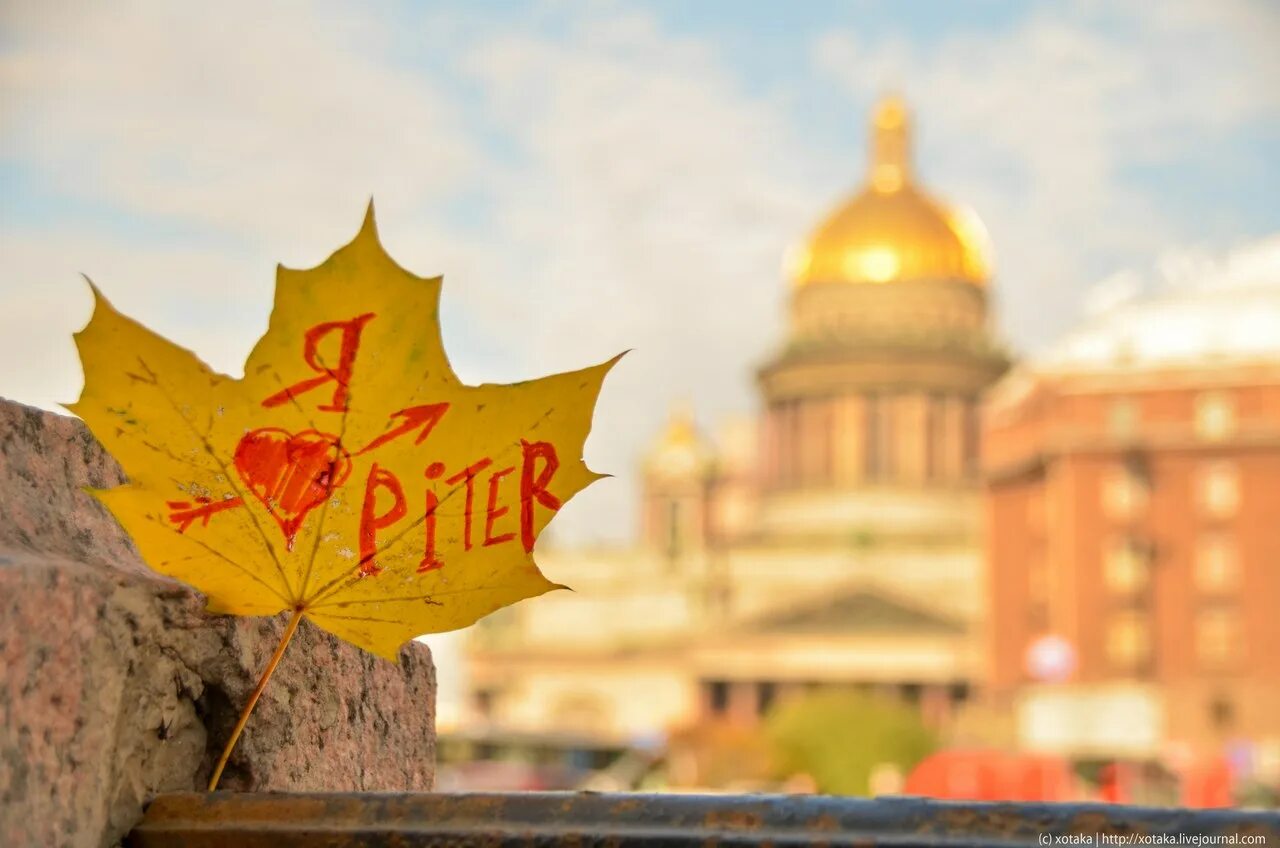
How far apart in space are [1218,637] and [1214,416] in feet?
18.7

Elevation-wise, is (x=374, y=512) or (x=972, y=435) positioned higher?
(x=972, y=435)

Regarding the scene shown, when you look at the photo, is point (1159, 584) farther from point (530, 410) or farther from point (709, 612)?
point (530, 410)

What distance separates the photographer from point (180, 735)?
9.33ft

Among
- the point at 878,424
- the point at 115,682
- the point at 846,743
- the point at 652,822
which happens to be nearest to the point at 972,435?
the point at 878,424

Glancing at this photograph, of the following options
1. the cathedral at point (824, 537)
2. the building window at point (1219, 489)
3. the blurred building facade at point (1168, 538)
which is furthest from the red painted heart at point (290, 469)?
the cathedral at point (824, 537)

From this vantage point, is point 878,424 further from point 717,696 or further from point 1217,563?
point 1217,563

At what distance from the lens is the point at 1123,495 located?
5512cm

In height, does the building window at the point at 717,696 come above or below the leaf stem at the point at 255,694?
above

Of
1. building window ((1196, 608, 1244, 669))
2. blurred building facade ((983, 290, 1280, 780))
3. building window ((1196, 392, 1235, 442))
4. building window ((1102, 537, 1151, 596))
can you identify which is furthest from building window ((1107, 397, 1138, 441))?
building window ((1196, 608, 1244, 669))

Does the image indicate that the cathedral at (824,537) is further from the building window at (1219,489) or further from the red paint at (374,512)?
the red paint at (374,512)

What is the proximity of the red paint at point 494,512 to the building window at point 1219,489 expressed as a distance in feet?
175

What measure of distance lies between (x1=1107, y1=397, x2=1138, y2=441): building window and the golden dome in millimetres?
38072

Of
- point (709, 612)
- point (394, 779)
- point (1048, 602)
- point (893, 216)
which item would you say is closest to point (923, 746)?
point (1048, 602)

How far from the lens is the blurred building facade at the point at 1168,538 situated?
176ft
